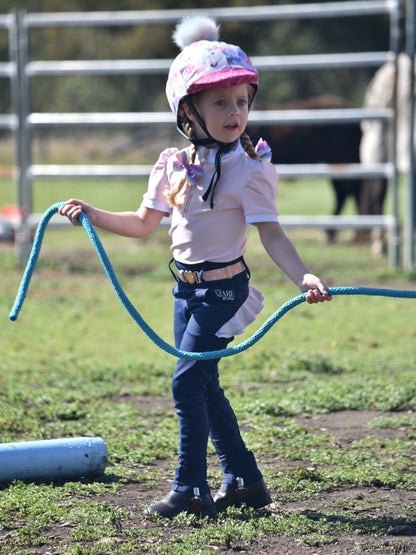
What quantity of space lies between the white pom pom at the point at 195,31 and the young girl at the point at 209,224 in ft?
0.52

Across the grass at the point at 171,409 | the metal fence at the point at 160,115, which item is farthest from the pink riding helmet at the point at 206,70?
the metal fence at the point at 160,115

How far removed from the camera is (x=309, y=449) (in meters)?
3.94

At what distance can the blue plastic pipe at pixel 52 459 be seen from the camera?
11.5ft

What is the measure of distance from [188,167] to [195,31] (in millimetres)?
578

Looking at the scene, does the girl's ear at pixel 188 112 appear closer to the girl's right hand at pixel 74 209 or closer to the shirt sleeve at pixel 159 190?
the shirt sleeve at pixel 159 190

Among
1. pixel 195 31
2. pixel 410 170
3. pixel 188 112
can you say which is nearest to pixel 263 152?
pixel 188 112

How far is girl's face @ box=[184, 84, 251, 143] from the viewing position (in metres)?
3.10

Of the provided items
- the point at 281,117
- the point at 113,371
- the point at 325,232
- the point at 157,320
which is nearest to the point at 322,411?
the point at 113,371

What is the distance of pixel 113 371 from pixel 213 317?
2.21 meters

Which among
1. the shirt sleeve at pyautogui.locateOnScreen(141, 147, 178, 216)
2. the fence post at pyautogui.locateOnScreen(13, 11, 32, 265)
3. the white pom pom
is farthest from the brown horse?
the shirt sleeve at pyautogui.locateOnScreen(141, 147, 178, 216)

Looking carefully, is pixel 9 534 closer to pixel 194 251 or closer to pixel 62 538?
pixel 62 538

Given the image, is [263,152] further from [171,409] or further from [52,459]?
[171,409]

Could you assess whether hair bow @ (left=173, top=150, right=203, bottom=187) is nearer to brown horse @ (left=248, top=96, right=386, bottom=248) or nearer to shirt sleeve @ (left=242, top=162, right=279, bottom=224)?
shirt sleeve @ (left=242, top=162, right=279, bottom=224)

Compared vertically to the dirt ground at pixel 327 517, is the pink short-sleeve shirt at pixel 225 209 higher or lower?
higher
